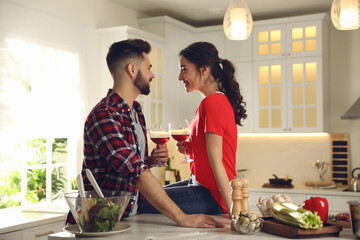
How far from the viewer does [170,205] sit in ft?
6.61

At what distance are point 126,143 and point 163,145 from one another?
0.37 m

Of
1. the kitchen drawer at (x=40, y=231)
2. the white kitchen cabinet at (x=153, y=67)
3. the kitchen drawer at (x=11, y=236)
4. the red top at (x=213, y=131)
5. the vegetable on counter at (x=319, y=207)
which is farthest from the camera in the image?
the white kitchen cabinet at (x=153, y=67)

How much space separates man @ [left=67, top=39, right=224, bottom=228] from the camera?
2.02m

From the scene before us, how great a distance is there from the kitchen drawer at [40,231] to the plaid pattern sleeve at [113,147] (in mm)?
1357

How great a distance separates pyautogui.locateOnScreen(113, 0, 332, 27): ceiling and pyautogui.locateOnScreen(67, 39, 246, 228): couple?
97.2 inches

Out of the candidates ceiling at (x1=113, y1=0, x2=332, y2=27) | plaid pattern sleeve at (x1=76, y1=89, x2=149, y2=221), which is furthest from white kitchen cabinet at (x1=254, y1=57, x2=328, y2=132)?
plaid pattern sleeve at (x1=76, y1=89, x2=149, y2=221)

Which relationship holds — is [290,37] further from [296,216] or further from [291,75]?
[296,216]

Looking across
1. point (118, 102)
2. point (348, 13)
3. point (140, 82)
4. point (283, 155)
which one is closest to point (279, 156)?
point (283, 155)

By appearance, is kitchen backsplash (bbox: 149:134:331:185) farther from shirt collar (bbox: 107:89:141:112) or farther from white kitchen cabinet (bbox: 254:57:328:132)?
shirt collar (bbox: 107:89:141:112)

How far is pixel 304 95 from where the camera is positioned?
5.29 metres

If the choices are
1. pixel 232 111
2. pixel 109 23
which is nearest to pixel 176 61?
pixel 109 23

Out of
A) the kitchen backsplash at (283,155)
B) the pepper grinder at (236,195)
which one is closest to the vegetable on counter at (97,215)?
the pepper grinder at (236,195)

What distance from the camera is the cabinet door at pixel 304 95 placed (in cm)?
525

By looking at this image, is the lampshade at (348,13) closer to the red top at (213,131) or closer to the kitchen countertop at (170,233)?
the red top at (213,131)
